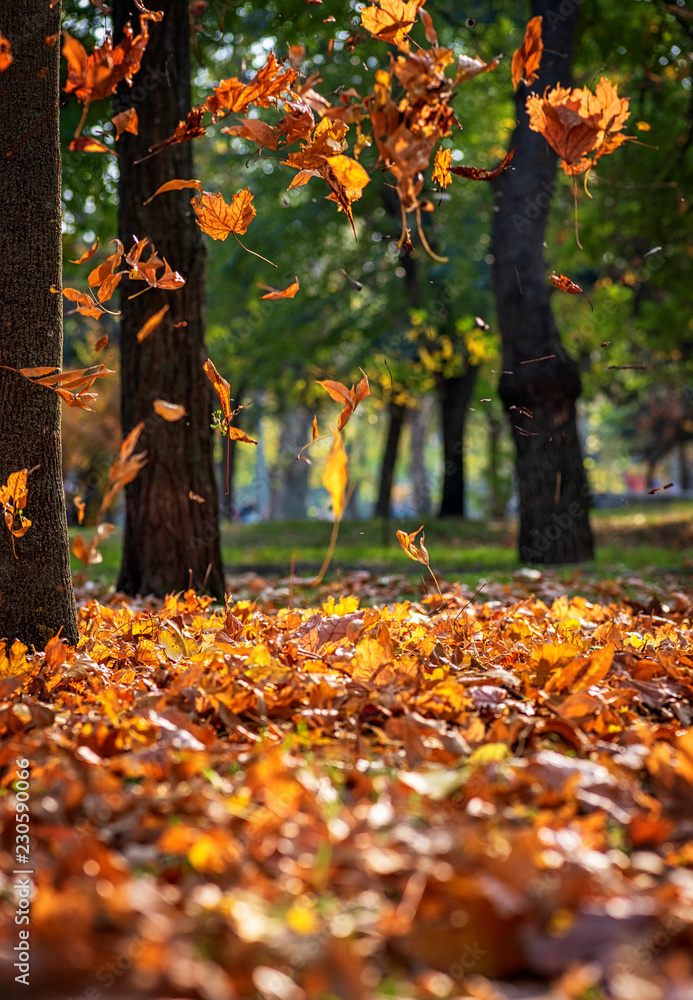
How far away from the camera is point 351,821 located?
1321 mm

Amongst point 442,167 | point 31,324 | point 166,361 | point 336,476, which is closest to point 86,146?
point 31,324

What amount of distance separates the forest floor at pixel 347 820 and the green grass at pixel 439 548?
2.55 metres

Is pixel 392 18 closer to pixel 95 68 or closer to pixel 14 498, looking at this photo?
pixel 95 68

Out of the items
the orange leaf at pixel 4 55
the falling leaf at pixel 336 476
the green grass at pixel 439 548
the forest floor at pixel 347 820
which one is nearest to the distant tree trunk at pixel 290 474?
the green grass at pixel 439 548

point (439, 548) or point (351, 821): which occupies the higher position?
point (351, 821)

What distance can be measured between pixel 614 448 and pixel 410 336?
44.9m

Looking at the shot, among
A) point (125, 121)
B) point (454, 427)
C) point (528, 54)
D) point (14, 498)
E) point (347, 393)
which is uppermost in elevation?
point (454, 427)

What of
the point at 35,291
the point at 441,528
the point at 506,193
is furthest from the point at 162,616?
the point at 441,528

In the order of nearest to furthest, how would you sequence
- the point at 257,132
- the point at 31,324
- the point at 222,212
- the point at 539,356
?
1. the point at 257,132
2. the point at 222,212
3. the point at 31,324
4. the point at 539,356

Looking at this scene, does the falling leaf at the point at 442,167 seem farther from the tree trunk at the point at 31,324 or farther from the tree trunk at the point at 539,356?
the tree trunk at the point at 539,356

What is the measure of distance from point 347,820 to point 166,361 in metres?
3.76

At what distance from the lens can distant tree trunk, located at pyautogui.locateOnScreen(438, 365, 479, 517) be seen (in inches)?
608

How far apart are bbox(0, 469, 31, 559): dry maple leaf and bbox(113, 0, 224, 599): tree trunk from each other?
2250mm

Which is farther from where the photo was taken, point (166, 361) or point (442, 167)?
point (166, 361)
